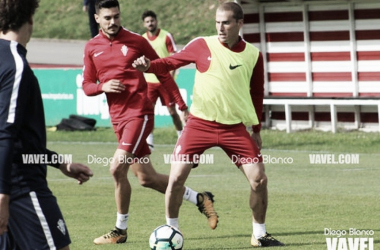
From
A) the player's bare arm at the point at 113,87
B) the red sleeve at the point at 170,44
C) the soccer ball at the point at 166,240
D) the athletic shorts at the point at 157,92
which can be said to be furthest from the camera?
the red sleeve at the point at 170,44

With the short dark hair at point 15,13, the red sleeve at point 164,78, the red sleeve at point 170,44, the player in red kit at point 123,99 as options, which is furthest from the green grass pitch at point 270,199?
the short dark hair at point 15,13

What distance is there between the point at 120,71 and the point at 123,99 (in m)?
0.32

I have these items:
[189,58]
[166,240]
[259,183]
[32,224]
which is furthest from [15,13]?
[259,183]

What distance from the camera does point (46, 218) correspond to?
5914 mm

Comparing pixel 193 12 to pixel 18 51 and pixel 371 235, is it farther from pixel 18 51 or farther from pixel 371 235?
pixel 18 51

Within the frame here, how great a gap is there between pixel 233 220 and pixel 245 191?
8.96ft

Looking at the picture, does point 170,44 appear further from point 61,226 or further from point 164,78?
point 61,226

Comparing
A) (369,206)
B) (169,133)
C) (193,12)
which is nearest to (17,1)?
(369,206)

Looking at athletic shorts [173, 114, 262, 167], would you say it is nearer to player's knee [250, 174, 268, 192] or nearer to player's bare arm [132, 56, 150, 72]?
player's knee [250, 174, 268, 192]

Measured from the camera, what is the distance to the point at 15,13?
5773 millimetres

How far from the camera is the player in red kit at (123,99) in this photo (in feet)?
33.7
